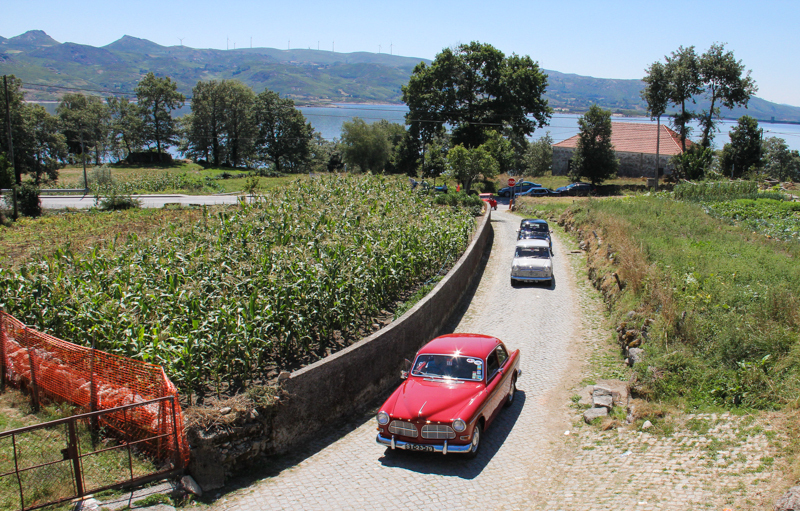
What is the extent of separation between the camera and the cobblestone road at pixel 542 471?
7.61 metres

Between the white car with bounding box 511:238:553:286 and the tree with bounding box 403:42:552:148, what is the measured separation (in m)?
39.5

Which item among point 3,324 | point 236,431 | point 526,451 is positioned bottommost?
point 526,451

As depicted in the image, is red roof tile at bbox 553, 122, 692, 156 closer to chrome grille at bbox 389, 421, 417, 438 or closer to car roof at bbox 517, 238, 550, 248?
car roof at bbox 517, 238, 550, 248

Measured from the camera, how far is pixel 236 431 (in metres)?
8.70

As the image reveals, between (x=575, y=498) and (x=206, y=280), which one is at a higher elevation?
(x=206, y=280)

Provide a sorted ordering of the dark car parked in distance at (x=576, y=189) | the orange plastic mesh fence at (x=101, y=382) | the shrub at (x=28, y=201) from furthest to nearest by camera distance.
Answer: the dark car parked in distance at (x=576, y=189)
the shrub at (x=28, y=201)
the orange plastic mesh fence at (x=101, y=382)

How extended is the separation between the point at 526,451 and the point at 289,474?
4256mm

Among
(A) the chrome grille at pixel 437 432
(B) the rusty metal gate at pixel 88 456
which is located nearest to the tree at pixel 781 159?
(A) the chrome grille at pixel 437 432

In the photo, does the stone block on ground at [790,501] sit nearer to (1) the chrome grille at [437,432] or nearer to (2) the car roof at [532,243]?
(1) the chrome grille at [437,432]

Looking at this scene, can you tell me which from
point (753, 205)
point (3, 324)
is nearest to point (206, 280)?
point (3, 324)

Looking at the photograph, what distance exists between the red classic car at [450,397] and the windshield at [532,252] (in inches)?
445

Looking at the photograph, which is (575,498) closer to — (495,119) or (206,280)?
(206,280)

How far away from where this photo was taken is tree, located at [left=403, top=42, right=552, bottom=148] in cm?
6031

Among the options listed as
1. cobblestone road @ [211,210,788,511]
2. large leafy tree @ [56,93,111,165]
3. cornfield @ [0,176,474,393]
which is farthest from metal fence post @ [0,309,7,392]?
large leafy tree @ [56,93,111,165]
